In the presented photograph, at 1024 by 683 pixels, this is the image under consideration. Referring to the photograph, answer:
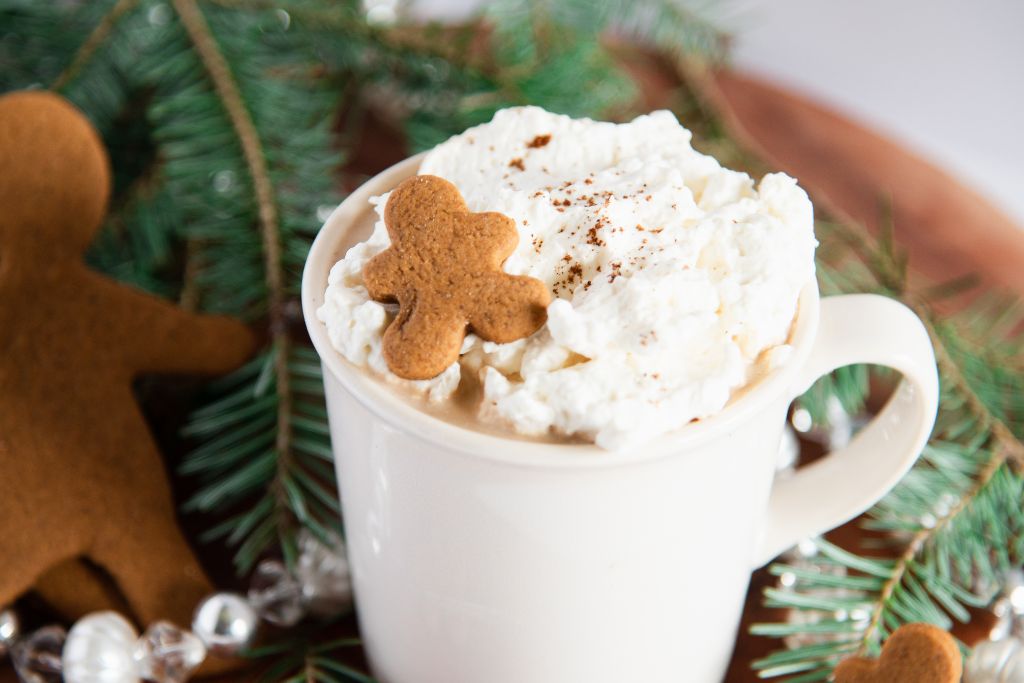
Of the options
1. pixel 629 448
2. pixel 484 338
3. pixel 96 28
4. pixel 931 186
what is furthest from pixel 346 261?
pixel 931 186

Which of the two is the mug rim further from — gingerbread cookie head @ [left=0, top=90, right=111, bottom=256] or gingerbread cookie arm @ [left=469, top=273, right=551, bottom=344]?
gingerbread cookie head @ [left=0, top=90, right=111, bottom=256]

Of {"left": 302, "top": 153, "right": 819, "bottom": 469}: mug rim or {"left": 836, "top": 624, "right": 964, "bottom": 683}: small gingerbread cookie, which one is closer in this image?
{"left": 302, "top": 153, "right": 819, "bottom": 469}: mug rim

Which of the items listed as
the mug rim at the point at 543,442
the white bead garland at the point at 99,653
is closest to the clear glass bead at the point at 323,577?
the white bead garland at the point at 99,653

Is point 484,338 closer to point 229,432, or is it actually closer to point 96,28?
point 229,432

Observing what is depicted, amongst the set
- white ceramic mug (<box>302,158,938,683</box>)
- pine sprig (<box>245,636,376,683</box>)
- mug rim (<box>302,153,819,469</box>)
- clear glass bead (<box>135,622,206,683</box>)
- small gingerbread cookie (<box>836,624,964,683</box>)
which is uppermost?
mug rim (<box>302,153,819,469</box>)

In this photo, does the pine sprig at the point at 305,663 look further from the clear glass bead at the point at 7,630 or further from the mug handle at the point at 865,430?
the mug handle at the point at 865,430

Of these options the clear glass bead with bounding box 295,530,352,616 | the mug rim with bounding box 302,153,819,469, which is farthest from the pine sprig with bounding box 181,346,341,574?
the mug rim with bounding box 302,153,819,469

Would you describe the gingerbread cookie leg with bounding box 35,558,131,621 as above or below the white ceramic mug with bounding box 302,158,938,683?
below
